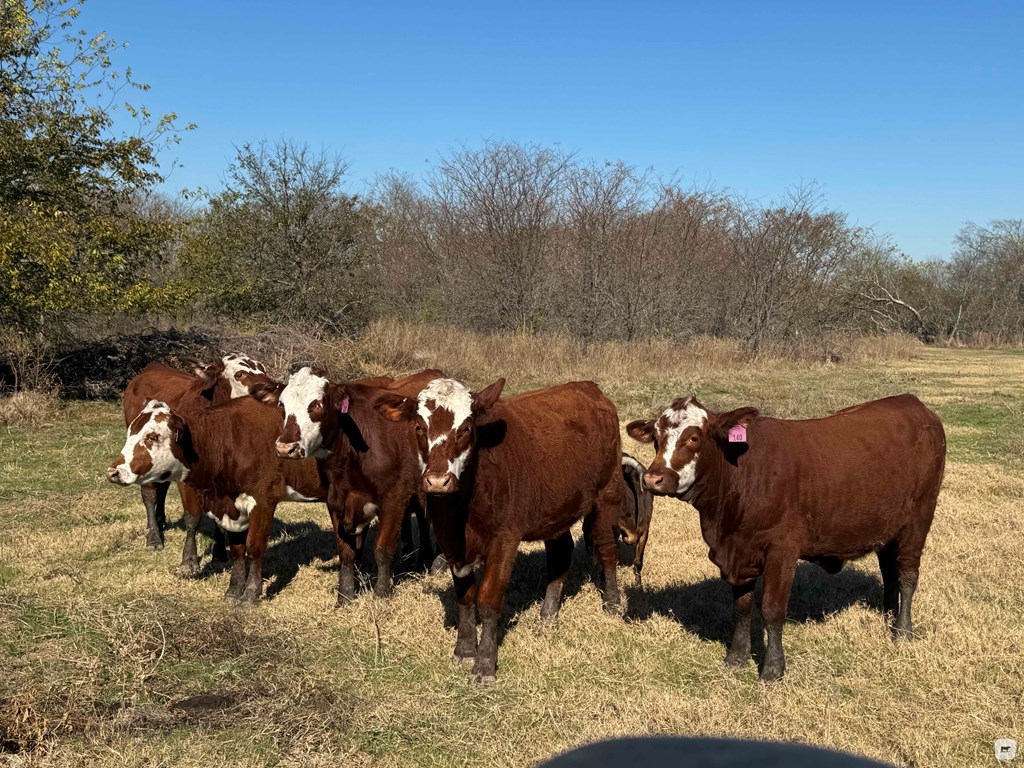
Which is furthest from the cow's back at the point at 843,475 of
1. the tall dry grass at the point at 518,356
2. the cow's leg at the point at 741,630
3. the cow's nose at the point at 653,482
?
the tall dry grass at the point at 518,356

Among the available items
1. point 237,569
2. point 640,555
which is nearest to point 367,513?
point 237,569

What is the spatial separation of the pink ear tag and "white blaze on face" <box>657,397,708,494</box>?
179 mm

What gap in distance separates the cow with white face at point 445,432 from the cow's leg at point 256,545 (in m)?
2.38

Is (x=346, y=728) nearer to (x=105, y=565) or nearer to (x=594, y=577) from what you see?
(x=594, y=577)

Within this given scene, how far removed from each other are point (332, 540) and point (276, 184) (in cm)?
1686

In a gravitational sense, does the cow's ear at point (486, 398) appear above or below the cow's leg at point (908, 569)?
above

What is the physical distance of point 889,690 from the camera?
4867 millimetres

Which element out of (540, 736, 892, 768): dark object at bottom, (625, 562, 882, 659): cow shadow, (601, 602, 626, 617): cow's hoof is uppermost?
(540, 736, 892, 768): dark object at bottom

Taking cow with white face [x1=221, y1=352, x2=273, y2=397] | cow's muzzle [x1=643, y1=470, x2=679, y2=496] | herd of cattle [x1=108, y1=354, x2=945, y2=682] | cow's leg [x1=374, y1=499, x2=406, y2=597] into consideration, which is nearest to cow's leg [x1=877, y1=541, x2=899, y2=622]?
herd of cattle [x1=108, y1=354, x2=945, y2=682]

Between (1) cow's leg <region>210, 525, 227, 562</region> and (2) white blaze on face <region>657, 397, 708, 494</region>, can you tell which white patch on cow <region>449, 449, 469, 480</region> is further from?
(1) cow's leg <region>210, 525, 227, 562</region>

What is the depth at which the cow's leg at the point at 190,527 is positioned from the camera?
7.43 m

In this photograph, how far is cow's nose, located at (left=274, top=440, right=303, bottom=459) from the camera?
6.11m

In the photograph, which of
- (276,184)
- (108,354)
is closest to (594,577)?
(108,354)

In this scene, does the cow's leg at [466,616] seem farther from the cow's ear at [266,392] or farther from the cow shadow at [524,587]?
the cow's ear at [266,392]
